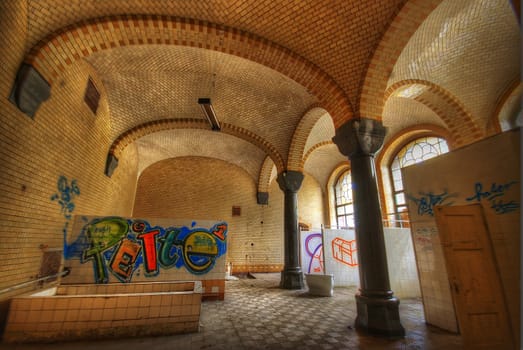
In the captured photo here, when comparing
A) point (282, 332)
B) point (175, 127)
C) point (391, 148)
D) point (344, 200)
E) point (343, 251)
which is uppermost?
point (391, 148)

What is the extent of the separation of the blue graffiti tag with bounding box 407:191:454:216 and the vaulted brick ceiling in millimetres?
1668

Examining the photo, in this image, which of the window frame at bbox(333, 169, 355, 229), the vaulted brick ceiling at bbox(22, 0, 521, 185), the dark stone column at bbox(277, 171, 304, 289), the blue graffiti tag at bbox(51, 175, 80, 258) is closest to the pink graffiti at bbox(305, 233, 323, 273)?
the dark stone column at bbox(277, 171, 304, 289)

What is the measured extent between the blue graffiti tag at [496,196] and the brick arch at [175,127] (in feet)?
18.3

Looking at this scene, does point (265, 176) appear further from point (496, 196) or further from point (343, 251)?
point (496, 196)

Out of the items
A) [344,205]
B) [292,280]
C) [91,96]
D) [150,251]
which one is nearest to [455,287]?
[292,280]

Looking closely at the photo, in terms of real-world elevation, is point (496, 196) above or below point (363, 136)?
below

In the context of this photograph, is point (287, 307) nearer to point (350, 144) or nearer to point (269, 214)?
point (350, 144)

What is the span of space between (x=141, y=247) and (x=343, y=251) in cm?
617

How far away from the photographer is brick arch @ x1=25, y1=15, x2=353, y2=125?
400cm

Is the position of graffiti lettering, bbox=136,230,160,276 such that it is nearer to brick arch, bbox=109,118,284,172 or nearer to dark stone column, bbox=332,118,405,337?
brick arch, bbox=109,118,284,172

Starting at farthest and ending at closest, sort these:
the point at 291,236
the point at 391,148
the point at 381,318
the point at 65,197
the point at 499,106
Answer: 1. the point at 391,148
2. the point at 291,236
3. the point at 499,106
4. the point at 65,197
5. the point at 381,318

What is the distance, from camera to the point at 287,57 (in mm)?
4789

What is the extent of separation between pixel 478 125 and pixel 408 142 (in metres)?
3.69

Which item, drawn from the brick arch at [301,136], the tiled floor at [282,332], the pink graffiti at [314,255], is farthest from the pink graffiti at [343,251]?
the brick arch at [301,136]
